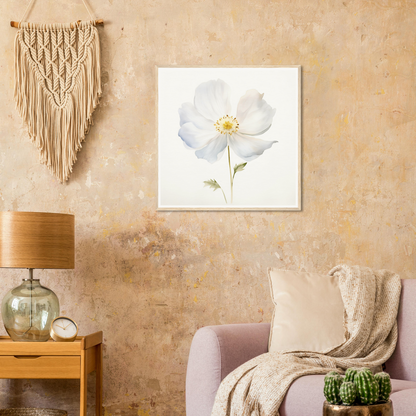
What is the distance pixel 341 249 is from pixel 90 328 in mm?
1476

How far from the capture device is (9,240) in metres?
2.11

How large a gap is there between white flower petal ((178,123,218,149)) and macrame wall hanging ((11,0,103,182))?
0.52 meters

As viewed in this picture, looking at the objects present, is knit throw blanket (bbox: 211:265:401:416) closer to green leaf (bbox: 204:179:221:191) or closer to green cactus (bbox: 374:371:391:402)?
green cactus (bbox: 374:371:391:402)

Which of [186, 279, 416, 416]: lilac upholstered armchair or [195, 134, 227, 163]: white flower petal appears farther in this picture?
[195, 134, 227, 163]: white flower petal

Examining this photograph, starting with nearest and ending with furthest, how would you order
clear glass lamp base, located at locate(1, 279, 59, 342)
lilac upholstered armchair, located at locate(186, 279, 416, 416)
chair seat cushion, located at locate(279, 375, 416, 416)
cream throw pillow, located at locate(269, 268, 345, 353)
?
chair seat cushion, located at locate(279, 375, 416, 416), lilac upholstered armchair, located at locate(186, 279, 416, 416), cream throw pillow, located at locate(269, 268, 345, 353), clear glass lamp base, located at locate(1, 279, 59, 342)

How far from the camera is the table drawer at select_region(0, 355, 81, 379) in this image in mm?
2043

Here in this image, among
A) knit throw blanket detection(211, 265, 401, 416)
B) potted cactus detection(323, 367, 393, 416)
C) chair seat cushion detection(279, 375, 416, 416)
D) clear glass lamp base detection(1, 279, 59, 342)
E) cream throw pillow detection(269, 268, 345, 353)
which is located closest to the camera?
potted cactus detection(323, 367, 393, 416)

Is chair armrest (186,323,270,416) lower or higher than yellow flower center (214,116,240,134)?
lower

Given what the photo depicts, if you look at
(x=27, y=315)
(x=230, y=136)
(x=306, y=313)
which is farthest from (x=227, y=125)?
(x=27, y=315)

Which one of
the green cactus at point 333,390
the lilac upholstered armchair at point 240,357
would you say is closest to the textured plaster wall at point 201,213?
the lilac upholstered armchair at point 240,357

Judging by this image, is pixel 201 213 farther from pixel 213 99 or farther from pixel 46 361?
pixel 46 361

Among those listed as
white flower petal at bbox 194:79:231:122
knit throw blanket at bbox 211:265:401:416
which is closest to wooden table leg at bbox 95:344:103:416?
knit throw blanket at bbox 211:265:401:416

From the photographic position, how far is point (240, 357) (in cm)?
187

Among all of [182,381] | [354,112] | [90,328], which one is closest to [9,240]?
[90,328]
